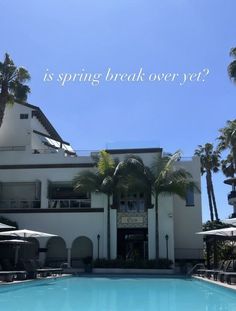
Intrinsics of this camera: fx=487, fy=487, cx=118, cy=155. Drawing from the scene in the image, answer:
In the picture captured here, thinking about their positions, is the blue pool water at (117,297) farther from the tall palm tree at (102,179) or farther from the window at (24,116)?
the window at (24,116)

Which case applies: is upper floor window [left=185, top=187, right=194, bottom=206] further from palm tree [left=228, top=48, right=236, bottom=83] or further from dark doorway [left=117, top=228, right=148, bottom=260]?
palm tree [left=228, top=48, right=236, bottom=83]

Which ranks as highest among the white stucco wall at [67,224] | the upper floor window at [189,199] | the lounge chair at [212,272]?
the upper floor window at [189,199]

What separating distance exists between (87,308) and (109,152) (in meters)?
21.5

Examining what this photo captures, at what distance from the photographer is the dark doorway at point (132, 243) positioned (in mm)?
34594

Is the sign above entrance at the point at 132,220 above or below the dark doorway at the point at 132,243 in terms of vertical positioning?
above

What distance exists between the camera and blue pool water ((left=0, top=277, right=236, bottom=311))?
1441 cm

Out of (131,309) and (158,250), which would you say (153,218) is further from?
(131,309)

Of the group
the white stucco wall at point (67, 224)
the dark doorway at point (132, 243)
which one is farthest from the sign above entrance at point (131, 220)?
the white stucco wall at point (67, 224)

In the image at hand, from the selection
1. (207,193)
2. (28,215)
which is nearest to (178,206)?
(28,215)

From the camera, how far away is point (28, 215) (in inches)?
1374

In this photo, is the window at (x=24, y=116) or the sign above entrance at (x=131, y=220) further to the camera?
the window at (x=24, y=116)

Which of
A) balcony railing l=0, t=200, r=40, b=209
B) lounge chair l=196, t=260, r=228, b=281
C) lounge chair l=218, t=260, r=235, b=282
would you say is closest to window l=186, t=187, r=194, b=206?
lounge chair l=196, t=260, r=228, b=281

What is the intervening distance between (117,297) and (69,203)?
59.3 ft

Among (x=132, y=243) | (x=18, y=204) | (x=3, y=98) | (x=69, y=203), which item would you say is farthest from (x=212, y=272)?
(x=3, y=98)
